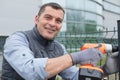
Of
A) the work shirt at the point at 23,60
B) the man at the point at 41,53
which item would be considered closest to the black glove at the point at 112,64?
the man at the point at 41,53

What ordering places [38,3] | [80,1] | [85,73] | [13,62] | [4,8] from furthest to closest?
[80,1] < [38,3] < [4,8] < [13,62] < [85,73]

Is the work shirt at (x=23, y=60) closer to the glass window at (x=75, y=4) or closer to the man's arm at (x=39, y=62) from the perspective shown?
the man's arm at (x=39, y=62)

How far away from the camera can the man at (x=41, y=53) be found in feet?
7.09

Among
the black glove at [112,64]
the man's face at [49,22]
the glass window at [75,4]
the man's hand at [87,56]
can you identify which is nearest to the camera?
the man's hand at [87,56]

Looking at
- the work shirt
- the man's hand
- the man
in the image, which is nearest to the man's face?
the man

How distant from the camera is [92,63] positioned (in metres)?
2.14

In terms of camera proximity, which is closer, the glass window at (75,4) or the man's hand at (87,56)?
the man's hand at (87,56)

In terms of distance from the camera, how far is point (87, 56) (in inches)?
84.2

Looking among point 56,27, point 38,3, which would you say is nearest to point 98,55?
point 56,27

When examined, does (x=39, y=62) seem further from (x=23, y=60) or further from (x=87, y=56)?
(x=87, y=56)

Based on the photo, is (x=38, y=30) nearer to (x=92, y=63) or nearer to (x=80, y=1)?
(x=92, y=63)

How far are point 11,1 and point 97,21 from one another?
30.3ft

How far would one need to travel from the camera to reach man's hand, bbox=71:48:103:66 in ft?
7.02

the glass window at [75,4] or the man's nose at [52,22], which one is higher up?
the glass window at [75,4]
